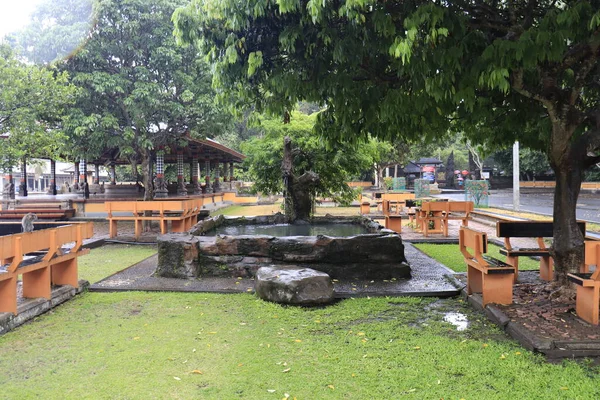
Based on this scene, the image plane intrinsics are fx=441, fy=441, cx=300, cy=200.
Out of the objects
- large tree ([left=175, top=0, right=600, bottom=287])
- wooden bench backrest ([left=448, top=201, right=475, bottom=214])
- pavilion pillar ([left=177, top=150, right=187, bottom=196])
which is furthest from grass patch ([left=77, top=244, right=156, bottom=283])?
pavilion pillar ([left=177, top=150, right=187, bottom=196])

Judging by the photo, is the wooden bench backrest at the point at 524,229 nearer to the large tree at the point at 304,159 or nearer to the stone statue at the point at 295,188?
the stone statue at the point at 295,188

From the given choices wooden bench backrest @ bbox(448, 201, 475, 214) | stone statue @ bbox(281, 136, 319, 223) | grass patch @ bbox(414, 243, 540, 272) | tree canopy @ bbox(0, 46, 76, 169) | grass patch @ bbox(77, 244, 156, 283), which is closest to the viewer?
grass patch @ bbox(77, 244, 156, 283)

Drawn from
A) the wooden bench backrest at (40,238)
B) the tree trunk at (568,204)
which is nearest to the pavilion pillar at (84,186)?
the wooden bench backrest at (40,238)

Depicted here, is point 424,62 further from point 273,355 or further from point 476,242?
point 273,355

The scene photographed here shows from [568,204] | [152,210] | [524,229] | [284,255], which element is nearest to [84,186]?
[152,210]

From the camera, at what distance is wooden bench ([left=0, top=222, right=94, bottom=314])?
16.4ft

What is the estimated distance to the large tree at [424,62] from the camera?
452 centimetres

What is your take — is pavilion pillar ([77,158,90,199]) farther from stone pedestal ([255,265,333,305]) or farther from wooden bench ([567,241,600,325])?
wooden bench ([567,241,600,325])

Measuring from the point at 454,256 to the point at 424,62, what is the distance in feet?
20.0

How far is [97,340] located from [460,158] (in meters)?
56.3

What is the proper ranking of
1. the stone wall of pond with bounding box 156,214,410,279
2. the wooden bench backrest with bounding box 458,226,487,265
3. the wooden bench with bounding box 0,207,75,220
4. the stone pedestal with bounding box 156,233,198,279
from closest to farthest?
1. the wooden bench backrest with bounding box 458,226,487,265
2. the stone wall of pond with bounding box 156,214,410,279
3. the stone pedestal with bounding box 156,233,198,279
4. the wooden bench with bounding box 0,207,75,220

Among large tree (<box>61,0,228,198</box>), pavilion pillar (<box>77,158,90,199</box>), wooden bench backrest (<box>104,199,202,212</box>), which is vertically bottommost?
wooden bench backrest (<box>104,199,202,212</box>)

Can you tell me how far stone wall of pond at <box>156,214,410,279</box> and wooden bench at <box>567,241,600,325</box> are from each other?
→ 2830 mm

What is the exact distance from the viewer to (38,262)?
561cm
